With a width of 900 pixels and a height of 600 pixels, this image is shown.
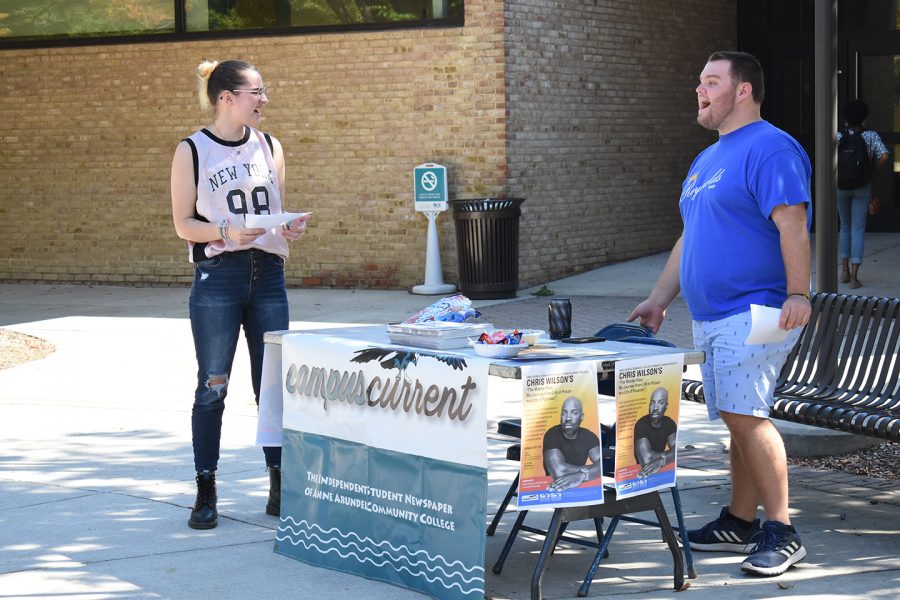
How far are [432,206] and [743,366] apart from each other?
10296 mm

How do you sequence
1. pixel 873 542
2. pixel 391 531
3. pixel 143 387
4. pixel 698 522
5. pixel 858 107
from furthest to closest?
pixel 858 107, pixel 143 387, pixel 698 522, pixel 873 542, pixel 391 531

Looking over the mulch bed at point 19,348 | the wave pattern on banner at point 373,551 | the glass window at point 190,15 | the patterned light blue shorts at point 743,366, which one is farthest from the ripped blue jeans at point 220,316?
the glass window at point 190,15

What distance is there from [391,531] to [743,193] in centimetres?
185

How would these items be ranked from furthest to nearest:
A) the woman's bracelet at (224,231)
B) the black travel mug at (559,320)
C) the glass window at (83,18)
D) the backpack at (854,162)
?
the glass window at (83,18), the backpack at (854,162), the woman's bracelet at (224,231), the black travel mug at (559,320)

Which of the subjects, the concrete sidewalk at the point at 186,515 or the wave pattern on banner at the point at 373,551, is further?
the concrete sidewalk at the point at 186,515

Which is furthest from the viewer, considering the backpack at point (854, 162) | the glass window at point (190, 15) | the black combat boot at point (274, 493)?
the glass window at point (190, 15)

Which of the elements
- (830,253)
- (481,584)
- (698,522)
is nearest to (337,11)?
(830,253)

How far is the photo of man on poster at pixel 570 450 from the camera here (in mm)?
4660

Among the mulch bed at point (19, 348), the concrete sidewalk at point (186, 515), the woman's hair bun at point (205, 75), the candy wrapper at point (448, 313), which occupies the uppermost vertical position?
the woman's hair bun at point (205, 75)

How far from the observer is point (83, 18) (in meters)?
17.5

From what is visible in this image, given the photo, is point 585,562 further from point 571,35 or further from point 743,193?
point 571,35

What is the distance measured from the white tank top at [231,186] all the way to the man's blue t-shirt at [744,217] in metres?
1.88

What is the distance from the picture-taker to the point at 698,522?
5922mm

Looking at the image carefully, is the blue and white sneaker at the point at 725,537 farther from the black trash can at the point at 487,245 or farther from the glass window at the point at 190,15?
the glass window at the point at 190,15
